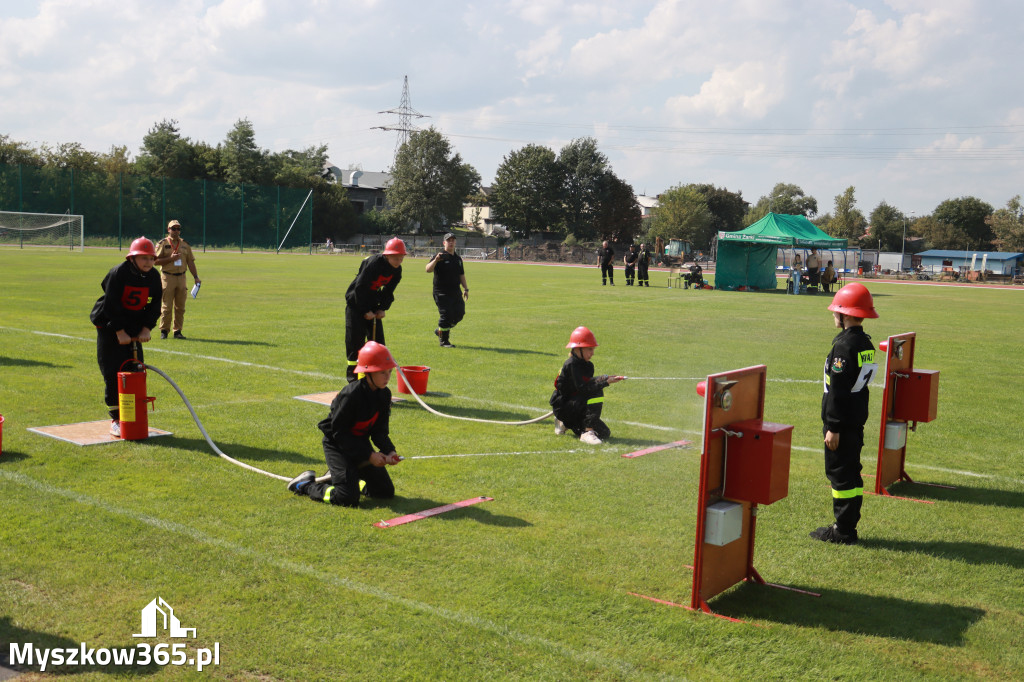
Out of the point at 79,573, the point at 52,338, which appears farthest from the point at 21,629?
the point at 52,338

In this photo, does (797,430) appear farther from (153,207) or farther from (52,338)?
(153,207)

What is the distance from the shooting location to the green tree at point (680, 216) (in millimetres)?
109000

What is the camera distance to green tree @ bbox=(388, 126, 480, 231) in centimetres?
10731

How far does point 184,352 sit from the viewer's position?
14695 mm

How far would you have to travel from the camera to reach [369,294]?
10.8 meters

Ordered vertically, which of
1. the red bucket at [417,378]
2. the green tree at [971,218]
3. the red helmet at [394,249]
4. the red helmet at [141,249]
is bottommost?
the red bucket at [417,378]

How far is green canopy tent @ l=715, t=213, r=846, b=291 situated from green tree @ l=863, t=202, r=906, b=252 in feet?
279

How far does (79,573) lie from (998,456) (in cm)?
900

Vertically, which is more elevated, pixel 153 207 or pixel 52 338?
pixel 153 207

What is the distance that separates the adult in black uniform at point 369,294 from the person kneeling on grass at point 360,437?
12.4ft

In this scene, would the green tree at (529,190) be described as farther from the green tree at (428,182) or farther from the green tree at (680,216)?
the green tree at (680,216)

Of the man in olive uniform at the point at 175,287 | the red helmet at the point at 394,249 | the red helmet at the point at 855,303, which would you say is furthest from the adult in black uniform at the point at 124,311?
the man in olive uniform at the point at 175,287

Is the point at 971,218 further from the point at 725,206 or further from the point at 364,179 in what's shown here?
the point at 364,179

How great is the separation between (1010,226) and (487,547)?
11076 centimetres
